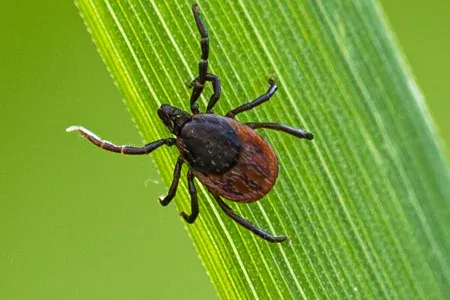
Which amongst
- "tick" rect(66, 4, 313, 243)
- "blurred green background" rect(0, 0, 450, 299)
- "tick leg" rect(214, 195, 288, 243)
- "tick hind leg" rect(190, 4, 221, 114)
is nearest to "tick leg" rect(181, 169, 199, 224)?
"tick" rect(66, 4, 313, 243)

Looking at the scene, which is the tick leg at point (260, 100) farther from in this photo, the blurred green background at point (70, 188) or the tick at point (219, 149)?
the blurred green background at point (70, 188)

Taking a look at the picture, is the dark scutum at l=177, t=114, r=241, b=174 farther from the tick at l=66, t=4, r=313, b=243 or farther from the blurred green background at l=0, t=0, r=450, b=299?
the blurred green background at l=0, t=0, r=450, b=299

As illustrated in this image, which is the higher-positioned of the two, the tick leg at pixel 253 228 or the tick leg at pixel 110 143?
the tick leg at pixel 110 143

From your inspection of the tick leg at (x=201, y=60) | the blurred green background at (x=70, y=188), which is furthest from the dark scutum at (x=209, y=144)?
the blurred green background at (x=70, y=188)

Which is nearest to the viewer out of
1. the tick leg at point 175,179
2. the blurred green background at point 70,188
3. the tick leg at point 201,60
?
the tick leg at point 201,60

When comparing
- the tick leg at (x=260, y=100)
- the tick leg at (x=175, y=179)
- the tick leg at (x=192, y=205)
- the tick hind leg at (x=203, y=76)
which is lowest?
the tick leg at (x=192, y=205)

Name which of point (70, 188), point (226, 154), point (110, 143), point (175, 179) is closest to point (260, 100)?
point (226, 154)
